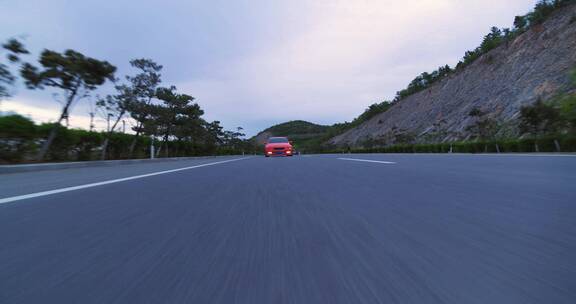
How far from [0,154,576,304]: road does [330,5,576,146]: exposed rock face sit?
33.9 meters

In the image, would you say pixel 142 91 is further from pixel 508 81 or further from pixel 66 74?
pixel 508 81

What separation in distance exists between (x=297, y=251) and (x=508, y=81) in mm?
44641

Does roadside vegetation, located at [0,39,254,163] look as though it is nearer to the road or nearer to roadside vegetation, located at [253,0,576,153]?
the road

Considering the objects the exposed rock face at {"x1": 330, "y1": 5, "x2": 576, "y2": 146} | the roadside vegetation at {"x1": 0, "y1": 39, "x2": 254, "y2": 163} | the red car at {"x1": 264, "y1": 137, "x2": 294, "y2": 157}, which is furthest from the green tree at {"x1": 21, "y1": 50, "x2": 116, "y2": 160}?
the exposed rock face at {"x1": 330, "y1": 5, "x2": 576, "y2": 146}

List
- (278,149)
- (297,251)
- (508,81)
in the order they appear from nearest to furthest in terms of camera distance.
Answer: (297,251) < (278,149) < (508,81)

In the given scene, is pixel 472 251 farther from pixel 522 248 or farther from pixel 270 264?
pixel 270 264

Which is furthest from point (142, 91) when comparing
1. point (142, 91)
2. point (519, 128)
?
point (519, 128)

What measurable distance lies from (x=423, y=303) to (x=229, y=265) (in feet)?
2.46

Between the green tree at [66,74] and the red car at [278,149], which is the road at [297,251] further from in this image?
the red car at [278,149]

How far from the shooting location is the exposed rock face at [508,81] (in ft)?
107

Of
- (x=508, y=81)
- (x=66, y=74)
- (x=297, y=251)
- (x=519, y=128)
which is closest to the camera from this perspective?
(x=297, y=251)

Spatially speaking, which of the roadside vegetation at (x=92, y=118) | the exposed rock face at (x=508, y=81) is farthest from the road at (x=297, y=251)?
the exposed rock face at (x=508, y=81)

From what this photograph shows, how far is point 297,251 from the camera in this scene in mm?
1623

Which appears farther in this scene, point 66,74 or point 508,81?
point 508,81
